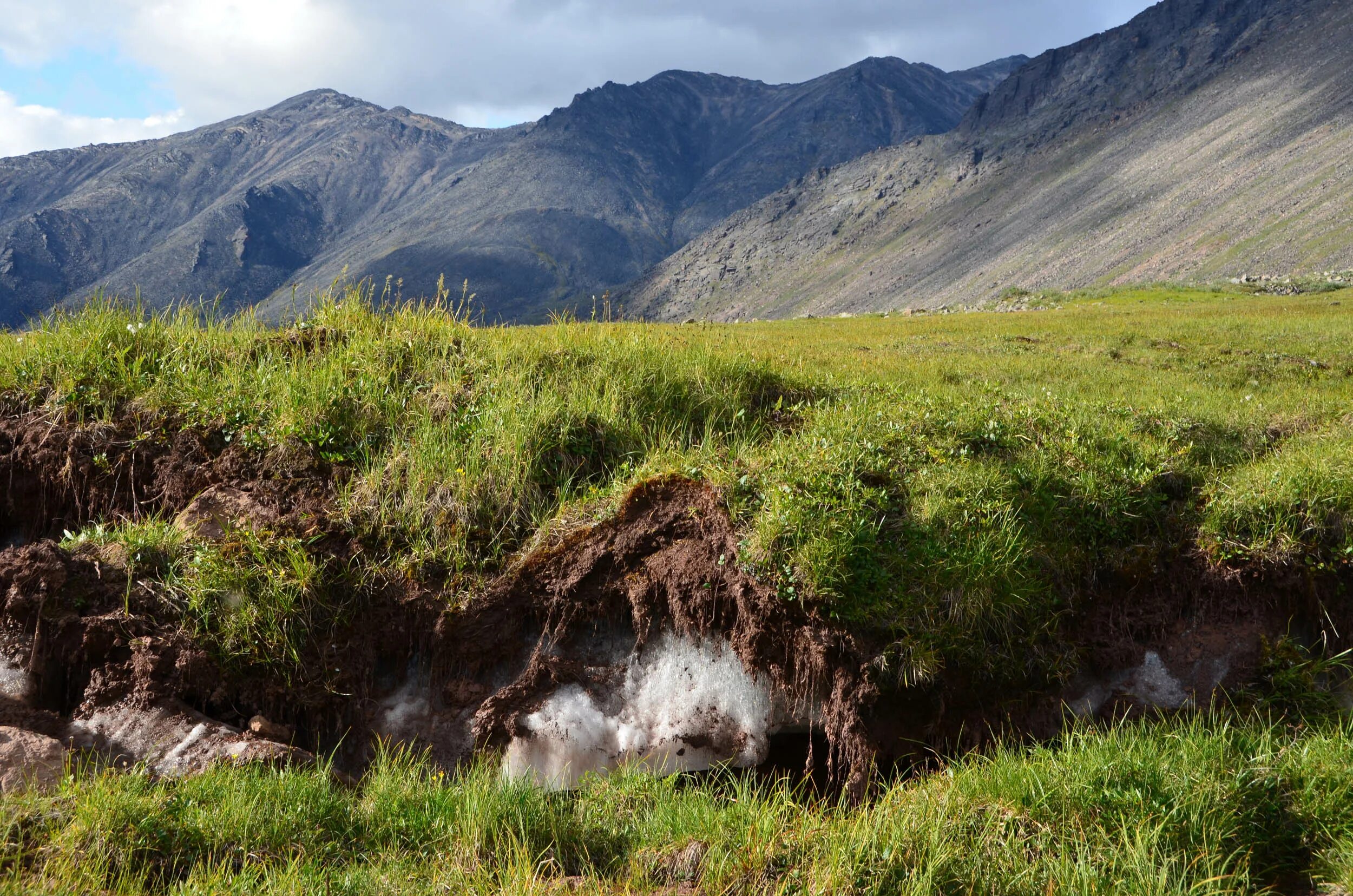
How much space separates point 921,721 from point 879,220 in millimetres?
155760

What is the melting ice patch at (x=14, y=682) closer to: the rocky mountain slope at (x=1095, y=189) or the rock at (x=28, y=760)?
the rock at (x=28, y=760)

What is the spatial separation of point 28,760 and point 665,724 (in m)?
3.60

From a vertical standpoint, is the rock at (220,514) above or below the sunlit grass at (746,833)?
above

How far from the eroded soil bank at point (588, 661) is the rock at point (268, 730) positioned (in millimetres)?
13

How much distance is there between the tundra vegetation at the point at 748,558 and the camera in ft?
13.0

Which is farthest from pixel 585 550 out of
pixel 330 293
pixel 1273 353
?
pixel 1273 353

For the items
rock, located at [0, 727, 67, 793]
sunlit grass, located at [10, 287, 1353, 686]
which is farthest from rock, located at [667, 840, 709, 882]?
rock, located at [0, 727, 67, 793]

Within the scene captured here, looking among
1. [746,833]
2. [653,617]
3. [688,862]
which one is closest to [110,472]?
[653,617]

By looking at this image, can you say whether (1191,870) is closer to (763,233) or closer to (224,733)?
(224,733)

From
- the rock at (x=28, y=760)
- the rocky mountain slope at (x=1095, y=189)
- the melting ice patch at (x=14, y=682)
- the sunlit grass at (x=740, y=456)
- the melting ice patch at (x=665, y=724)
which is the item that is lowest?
the melting ice patch at (x=665, y=724)

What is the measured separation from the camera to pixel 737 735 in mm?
5883

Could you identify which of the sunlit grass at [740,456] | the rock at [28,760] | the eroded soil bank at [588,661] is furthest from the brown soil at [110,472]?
the rock at [28,760]

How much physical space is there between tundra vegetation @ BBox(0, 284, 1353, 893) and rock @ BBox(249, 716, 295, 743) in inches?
16.7

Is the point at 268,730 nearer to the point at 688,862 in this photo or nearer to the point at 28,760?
the point at 28,760
